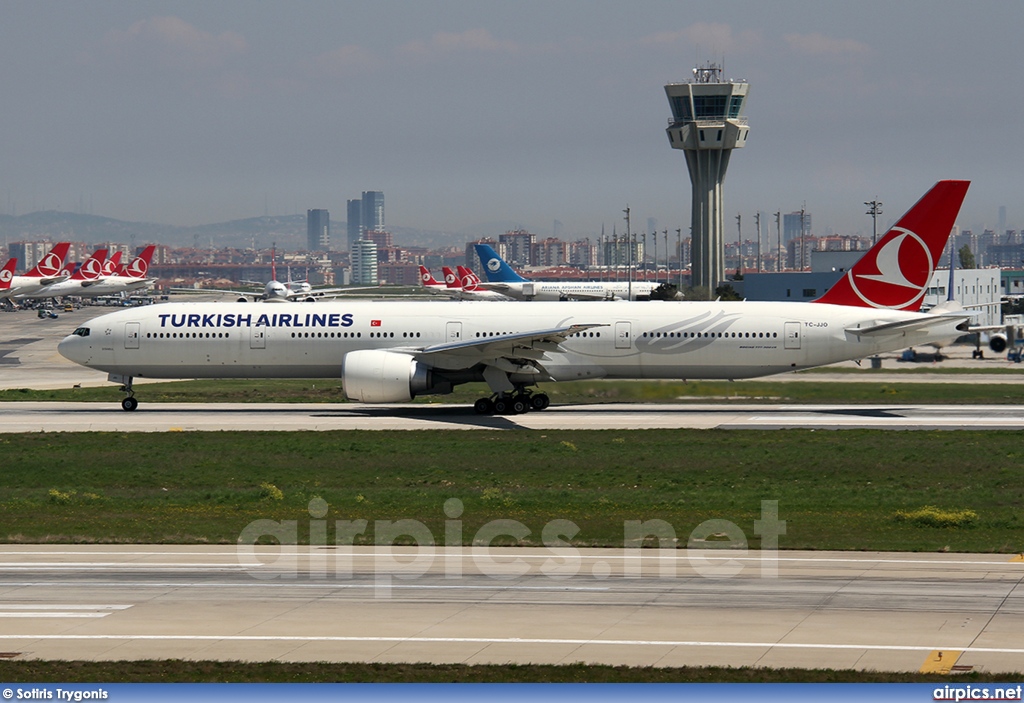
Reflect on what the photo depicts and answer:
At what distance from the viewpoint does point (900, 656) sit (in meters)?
17.1

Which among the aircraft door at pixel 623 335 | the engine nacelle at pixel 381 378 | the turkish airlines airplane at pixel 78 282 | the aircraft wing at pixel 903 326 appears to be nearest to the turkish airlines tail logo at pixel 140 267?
the turkish airlines airplane at pixel 78 282

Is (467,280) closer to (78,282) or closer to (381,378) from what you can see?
(78,282)

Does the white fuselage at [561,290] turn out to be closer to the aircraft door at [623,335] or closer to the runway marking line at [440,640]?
the aircraft door at [623,335]

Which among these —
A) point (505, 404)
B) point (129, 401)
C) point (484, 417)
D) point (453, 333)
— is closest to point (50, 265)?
point (129, 401)

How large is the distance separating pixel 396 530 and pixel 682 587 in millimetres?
8130

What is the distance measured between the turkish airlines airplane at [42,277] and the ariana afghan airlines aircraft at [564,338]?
124149mm

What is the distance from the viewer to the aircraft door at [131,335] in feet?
169

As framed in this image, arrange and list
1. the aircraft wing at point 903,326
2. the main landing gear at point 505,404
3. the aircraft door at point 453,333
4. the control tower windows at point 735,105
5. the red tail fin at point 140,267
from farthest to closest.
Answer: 1. the red tail fin at point 140,267
2. the control tower windows at point 735,105
3. the aircraft door at point 453,333
4. the main landing gear at point 505,404
5. the aircraft wing at point 903,326

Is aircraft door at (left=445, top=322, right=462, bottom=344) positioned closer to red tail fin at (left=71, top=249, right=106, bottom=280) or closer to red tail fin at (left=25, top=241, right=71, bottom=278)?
red tail fin at (left=25, top=241, right=71, bottom=278)

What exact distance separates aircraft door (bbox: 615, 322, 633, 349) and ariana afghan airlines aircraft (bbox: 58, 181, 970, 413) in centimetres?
4

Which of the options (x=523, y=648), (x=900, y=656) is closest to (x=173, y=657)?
(x=523, y=648)

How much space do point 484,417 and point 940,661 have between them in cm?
3374

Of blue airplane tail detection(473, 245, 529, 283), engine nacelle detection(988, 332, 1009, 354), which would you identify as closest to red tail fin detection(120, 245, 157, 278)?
blue airplane tail detection(473, 245, 529, 283)

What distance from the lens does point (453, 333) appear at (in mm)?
51281
